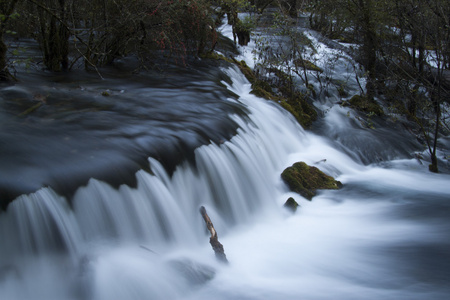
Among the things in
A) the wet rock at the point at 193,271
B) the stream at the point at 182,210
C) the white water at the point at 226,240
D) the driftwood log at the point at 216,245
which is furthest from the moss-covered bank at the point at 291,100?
the wet rock at the point at 193,271

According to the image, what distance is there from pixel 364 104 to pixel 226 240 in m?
7.67

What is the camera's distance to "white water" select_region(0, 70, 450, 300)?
3523 mm

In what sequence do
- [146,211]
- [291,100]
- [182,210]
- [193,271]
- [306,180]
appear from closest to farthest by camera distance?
[193,271] → [146,211] → [182,210] → [306,180] → [291,100]

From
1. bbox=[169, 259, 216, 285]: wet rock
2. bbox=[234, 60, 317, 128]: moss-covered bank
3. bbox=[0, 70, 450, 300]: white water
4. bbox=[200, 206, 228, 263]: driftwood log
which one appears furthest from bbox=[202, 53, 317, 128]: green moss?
bbox=[169, 259, 216, 285]: wet rock

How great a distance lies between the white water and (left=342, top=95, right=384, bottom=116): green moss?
4.40m

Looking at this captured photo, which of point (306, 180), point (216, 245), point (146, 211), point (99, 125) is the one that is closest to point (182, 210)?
point (146, 211)

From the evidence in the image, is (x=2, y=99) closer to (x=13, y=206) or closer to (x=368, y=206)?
(x=13, y=206)

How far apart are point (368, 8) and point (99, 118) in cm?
788

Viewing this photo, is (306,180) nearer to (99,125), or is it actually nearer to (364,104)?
(99,125)

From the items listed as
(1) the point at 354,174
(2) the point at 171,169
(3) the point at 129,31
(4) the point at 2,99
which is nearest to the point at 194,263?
(2) the point at 171,169

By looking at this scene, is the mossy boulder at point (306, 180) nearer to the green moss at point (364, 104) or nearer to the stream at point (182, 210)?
the stream at point (182, 210)

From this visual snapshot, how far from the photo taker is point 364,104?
11.2 m

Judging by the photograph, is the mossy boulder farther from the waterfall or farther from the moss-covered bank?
the moss-covered bank

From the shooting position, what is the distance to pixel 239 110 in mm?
7816
